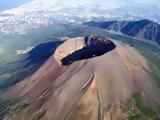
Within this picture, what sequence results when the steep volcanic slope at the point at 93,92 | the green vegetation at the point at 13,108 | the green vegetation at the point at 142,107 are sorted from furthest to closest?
the green vegetation at the point at 13,108 → the green vegetation at the point at 142,107 → the steep volcanic slope at the point at 93,92

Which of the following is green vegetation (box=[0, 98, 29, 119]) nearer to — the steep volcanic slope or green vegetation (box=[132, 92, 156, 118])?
the steep volcanic slope

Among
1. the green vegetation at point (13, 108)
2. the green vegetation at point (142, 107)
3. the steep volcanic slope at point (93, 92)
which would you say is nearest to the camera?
the steep volcanic slope at point (93, 92)

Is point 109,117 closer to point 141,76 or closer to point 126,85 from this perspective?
point 126,85

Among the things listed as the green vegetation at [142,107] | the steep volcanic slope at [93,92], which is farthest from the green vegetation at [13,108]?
the green vegetation at [142,107]

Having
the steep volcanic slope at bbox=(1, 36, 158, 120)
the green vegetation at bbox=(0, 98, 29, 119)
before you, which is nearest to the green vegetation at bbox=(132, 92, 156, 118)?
the steep volcanic slope at bbox=(1, 36, 158, 120)

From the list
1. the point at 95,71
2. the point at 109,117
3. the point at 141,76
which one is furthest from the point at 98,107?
the point at 141,76

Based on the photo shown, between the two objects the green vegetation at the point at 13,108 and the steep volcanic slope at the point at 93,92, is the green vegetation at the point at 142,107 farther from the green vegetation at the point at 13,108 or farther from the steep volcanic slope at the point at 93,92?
the green vegetation at the point at 13,108

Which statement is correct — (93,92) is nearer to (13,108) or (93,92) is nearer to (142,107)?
(142,107)

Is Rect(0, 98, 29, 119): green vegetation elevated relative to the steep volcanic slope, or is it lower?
lower
